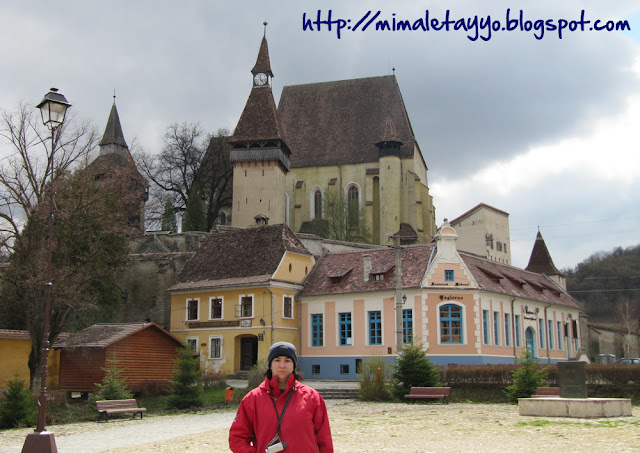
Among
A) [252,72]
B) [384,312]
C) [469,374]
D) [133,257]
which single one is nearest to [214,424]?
[469,374]

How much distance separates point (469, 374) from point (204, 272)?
66.1ft

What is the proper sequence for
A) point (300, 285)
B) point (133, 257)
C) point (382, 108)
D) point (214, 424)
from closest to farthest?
point (214, 424) → point (300, 285) → point (133, 257) → point (382, 108)

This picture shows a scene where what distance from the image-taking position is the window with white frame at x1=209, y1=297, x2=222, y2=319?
39.5 m

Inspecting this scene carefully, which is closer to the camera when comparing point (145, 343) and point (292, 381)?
point (292, 381)

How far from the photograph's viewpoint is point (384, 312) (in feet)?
118

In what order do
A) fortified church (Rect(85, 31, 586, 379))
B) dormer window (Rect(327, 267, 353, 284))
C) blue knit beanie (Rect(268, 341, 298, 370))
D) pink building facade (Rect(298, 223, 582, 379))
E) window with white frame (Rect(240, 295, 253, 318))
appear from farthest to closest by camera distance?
1. dormer window (Rect(327, 267, 353, 284))
2. window with white frame (Rect(240, 295, 253, 318))
3. fortified church (Rect(85, 31, 586, 379))
4. pink building facade (Rect(298, 223, 582, 379))
5. blue knit beanie (Rect(268, 341, 298, 370))

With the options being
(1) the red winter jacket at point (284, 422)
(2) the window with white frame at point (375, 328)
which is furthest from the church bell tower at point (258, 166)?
(1) the red winter jacket at point (284, 422)

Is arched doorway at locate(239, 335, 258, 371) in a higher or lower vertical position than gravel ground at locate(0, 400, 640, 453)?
higher

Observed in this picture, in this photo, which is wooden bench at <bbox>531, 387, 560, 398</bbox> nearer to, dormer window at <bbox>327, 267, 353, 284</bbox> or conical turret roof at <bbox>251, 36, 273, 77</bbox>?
dormer window at <bbox>327, 267, 353, 284</bbox>

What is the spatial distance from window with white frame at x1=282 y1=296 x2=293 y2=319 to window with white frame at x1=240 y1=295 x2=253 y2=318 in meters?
1.77

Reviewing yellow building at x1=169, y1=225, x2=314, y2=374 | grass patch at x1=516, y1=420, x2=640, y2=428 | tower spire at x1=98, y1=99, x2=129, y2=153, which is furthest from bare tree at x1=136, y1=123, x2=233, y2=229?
grass patch at x1=516, y1=420, x2=640, y2=428

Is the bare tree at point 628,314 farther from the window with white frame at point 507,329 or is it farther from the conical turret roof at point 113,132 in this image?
the conical turret roof at point 113,132

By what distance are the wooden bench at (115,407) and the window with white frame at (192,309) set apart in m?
18.0

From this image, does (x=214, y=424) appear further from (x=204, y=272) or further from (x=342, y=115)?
(x=342, y=115)
